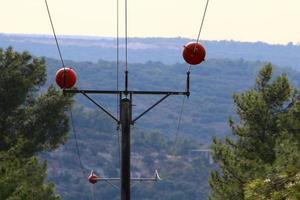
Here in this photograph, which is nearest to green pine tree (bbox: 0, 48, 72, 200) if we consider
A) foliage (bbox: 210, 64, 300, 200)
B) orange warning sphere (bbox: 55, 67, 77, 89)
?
foliage (bbox: 210, 64, 300, 200)

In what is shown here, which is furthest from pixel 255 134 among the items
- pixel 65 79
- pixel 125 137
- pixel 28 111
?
pixel 125 137

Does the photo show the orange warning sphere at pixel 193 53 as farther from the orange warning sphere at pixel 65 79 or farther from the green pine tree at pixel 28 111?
the green pine tree at pixel 28 111

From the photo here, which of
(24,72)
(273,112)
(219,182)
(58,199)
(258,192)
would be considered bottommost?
(258,192)

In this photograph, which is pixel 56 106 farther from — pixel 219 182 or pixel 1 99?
pixel 219 182

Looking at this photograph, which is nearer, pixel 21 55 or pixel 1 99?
pixel 1 99

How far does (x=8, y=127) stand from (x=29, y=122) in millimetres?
1414

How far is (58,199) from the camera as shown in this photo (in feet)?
183

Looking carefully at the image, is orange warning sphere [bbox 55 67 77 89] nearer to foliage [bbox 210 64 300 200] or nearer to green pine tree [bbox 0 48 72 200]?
green pine tree [bbox 0 48 72 200]

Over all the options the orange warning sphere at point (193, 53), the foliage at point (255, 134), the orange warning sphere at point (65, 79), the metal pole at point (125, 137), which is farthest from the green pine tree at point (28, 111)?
the metal pole at point (125, 137)

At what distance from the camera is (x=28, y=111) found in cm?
6184

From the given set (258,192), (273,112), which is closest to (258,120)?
(273,112)

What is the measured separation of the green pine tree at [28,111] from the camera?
193 ft

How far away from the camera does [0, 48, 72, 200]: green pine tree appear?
193 feet

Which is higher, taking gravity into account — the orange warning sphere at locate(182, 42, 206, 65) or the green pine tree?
the green pine tree
